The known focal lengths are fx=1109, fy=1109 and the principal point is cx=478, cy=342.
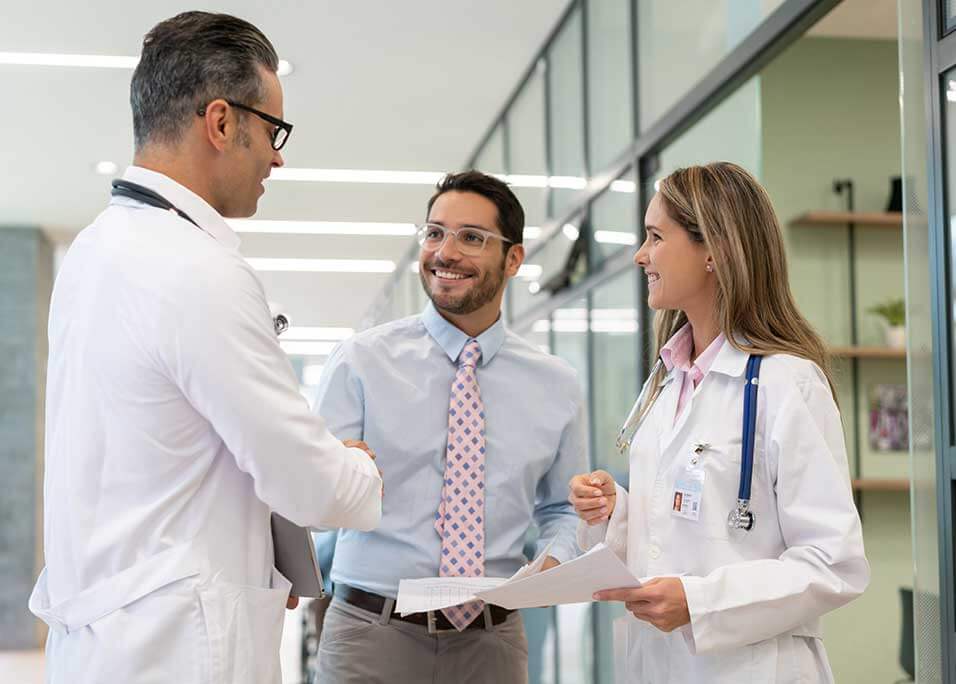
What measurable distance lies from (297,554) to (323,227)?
28.4 feet

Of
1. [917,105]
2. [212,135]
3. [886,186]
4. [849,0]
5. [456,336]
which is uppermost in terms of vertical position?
[849,0]

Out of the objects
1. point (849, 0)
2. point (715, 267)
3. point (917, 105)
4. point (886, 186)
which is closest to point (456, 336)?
point (715, 267)

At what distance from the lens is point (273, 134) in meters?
1.72

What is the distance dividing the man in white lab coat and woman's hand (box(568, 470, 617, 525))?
45cm

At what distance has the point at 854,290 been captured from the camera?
545 cm

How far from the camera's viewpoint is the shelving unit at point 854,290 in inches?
207

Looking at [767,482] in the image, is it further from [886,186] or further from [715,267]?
[886,186]

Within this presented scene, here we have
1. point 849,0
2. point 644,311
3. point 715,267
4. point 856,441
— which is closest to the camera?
point 715,267

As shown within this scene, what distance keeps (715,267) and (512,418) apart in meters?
0.73

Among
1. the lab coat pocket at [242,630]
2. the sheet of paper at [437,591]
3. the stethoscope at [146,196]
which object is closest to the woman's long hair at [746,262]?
the sheet of paper at [437,591]

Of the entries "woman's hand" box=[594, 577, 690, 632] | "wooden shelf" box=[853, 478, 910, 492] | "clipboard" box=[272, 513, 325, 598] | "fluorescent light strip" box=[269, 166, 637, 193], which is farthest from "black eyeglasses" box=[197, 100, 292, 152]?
"fluorescent light strip" box=[269, 166, 637, 193]

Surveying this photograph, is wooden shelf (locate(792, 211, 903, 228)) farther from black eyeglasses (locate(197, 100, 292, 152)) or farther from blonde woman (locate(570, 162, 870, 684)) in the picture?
black eyeglasses (locate(197, 100, 292, 152))

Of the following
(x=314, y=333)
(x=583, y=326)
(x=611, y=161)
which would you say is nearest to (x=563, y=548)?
(x=611, y=161)

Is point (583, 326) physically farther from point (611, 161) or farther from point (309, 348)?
point (309, 348)
